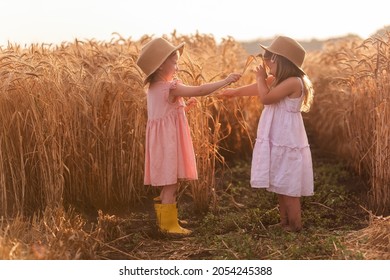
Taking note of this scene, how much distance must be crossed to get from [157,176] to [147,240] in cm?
48

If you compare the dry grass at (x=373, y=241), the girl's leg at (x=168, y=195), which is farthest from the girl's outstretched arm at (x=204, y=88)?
the dry grass at (x=373, y=241)

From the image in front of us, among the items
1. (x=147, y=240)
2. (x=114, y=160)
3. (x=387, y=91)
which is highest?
(x=387, y=91)

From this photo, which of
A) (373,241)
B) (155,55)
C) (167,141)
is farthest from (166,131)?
(373,241)

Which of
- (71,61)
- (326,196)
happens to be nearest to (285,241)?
(326,196)

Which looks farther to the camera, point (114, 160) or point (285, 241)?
point (114, 160)

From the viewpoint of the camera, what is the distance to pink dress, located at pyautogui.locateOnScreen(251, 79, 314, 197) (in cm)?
554

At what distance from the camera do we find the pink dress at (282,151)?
5.54 meters

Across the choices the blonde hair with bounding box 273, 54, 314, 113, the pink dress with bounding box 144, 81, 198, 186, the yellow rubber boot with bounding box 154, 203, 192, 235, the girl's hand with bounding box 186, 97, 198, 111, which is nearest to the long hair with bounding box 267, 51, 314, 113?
the blonde hair with bounding box 273, 54, 314, 113

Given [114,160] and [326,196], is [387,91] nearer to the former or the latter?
[326,196]

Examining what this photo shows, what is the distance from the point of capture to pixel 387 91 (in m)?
6.21

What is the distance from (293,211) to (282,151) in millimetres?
459

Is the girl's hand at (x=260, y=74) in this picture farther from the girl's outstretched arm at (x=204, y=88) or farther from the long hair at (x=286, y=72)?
the girl's outstretched arm at (x=204, y=88)
